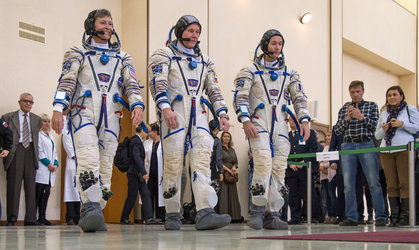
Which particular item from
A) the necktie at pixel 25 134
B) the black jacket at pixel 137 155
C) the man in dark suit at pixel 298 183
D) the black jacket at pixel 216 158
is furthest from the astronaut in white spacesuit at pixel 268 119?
the necktie at pixel 25 134

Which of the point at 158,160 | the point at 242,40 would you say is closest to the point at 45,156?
the point at 158,160

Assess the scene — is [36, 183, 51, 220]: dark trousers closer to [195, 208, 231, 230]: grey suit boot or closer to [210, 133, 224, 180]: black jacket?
[210, 133, 224, 180]: black jacket

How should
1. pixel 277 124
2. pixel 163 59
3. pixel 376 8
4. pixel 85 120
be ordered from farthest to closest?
pixel 376 8
pixel 277 124
pixel 163 59
pixel 85 120

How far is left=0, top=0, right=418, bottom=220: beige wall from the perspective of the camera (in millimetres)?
10156

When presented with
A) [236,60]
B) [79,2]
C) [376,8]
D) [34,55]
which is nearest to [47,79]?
[34,55]

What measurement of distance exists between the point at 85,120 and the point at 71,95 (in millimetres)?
305

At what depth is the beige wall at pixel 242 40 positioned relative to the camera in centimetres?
1016

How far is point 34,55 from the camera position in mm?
10234

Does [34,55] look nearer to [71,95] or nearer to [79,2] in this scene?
[79,2]

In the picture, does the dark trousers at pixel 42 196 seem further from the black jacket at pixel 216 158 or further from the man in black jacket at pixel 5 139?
the black jacket at pixel 216 158

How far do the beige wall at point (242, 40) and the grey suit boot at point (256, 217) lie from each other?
4.81m

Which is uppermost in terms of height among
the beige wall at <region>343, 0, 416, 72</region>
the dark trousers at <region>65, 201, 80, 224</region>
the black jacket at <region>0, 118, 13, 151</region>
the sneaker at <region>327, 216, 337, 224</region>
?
the beige wall at <region>343, 0, 416, 72</region>

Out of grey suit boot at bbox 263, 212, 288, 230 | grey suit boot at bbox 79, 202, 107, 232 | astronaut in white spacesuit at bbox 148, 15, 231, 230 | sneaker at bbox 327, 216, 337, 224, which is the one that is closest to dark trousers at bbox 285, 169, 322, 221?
sneaker at bbox 327, 216, 337, 224

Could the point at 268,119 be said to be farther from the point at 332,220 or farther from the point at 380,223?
the point at 332,220
